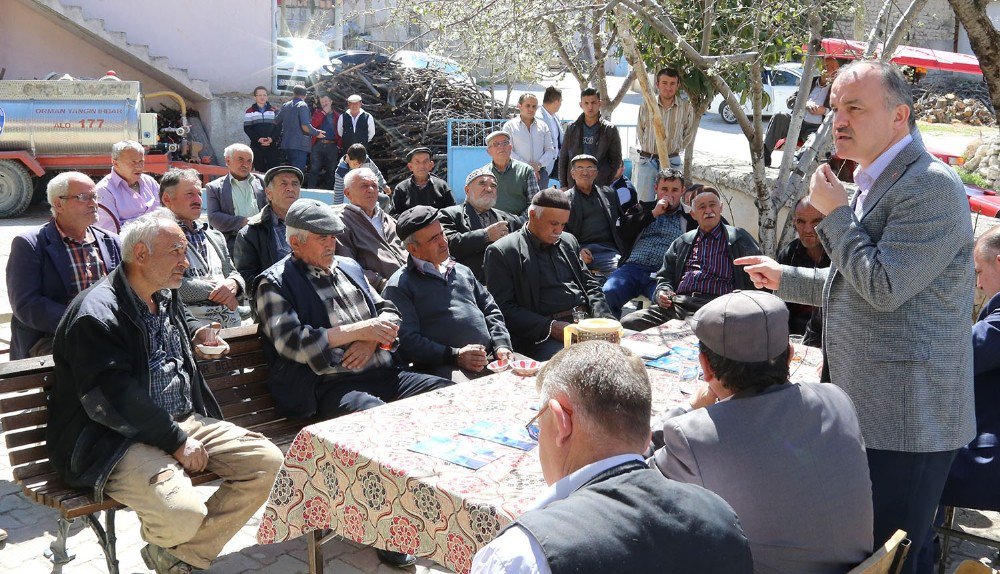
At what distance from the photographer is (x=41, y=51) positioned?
16141mm

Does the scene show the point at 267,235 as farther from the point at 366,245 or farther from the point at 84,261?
the point at 84,261

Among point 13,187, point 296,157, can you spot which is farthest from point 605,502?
point 296,157

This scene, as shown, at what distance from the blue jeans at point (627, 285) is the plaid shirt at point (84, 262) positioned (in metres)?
3.52

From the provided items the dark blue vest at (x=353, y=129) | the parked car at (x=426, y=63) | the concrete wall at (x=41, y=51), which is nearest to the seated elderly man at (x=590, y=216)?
the dark blue vest at (x=353, y=129)

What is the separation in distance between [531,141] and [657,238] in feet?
11.4

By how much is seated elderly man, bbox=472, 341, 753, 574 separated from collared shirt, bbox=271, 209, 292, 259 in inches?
164

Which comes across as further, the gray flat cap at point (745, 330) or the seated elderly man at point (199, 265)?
the seated elderly man at point (199, 265)

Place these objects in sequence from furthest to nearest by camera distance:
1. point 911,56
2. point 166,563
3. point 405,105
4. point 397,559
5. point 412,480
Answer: point 405,105
point 911,56
point 397,559
point 166,563
point 412,480

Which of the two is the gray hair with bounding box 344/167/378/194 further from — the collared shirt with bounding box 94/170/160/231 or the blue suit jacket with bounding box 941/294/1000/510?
the blue suit jacket with bounding box 941/294/1000/510

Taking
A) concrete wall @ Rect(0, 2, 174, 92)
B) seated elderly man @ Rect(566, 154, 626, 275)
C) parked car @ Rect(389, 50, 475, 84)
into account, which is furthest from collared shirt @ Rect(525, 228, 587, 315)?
concrete wall @ Rect(0, 2, 174, 92)

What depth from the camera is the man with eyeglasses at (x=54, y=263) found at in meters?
4.47

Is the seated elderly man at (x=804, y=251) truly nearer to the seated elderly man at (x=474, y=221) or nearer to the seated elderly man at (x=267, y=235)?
the seated elderly man at (x=474, y=221)

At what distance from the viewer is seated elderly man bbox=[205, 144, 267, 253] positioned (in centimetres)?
712

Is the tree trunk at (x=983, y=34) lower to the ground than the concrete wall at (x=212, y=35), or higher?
lower
